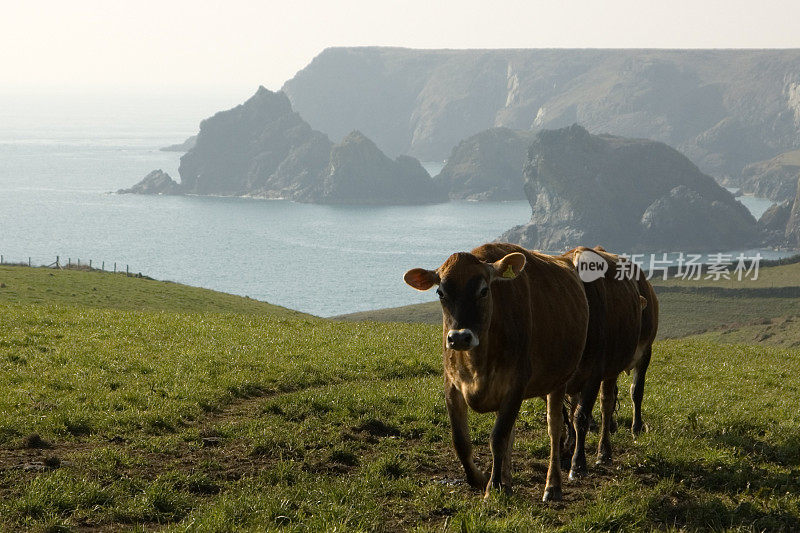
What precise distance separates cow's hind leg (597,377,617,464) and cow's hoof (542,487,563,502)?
196 centimetres

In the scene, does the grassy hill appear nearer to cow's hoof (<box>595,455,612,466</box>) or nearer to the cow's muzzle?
cow's hoof (<box>595,455,612,466</box>)

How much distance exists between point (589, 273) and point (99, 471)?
8154mm

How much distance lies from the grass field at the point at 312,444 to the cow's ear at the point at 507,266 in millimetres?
2826

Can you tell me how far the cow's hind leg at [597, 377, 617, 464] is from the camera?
42.7ft

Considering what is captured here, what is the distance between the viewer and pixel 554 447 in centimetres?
1146

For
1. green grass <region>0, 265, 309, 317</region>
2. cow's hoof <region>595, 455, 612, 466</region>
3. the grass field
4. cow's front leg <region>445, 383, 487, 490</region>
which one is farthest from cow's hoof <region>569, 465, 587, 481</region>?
green grass <region>0, 265, 309, 317</region>

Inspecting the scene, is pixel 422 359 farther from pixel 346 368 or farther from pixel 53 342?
pixel 53 342

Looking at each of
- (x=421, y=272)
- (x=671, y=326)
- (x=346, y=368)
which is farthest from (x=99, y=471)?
(x=671, y=326)

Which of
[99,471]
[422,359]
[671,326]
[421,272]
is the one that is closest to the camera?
[421,272]

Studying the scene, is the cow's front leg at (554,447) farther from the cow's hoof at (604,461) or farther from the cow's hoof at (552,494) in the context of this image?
the cow's hoof at (604,461)

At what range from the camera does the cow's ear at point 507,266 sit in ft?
33.7

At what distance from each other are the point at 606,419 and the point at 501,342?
3.99m

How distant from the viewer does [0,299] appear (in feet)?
143

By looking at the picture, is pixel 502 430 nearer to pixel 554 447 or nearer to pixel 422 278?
pixel 554 447
